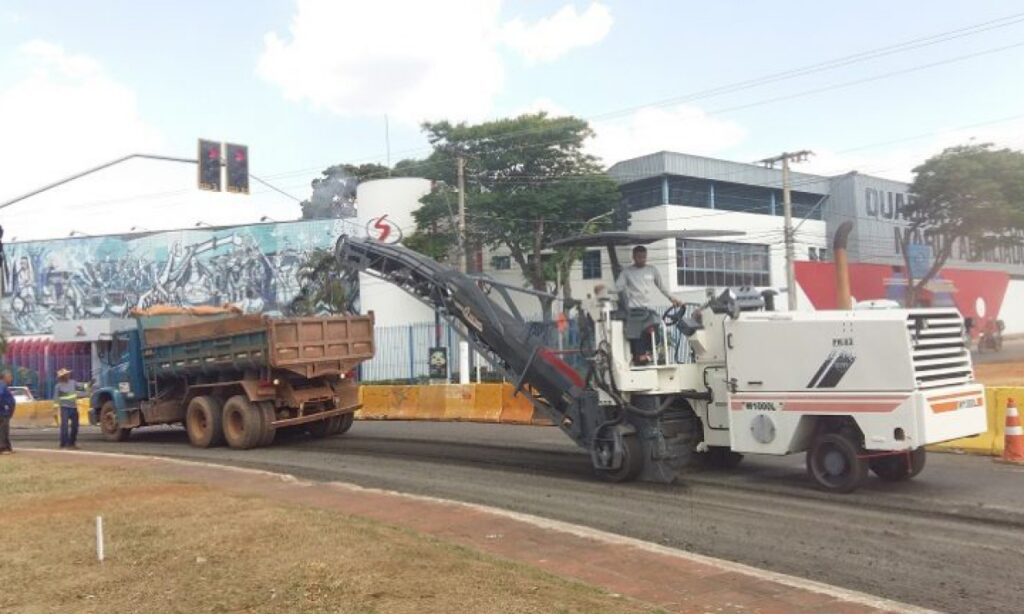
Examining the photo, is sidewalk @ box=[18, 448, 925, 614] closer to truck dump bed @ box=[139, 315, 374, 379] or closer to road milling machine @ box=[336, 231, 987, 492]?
road milling machine @ box=[336, 231, 987, 492]

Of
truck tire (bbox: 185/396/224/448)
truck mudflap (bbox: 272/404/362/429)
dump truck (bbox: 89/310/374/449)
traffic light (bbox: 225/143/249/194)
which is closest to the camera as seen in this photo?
dump truck (bbox: 89/310/374/449)

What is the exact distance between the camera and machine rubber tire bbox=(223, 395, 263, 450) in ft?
47.6

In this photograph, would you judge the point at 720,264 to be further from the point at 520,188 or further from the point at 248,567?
the point at 248,567

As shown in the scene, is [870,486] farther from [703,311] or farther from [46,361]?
[46,361]

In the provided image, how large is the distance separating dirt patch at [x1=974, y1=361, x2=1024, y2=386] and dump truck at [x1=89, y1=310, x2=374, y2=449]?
19.0 meters

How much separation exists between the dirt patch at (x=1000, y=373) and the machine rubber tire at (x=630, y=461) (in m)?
18.1

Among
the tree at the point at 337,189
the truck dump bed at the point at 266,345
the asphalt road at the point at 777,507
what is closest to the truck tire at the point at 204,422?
the truck dump bed at the point at 266,345

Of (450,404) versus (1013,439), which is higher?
(450,404)

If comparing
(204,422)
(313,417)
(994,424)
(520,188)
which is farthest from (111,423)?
(520,188)

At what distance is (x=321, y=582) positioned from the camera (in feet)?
17.7

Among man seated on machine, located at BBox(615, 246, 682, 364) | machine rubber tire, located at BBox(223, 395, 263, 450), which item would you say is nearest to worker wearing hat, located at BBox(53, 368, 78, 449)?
machine rubber tire, located at BBox(223, 395, 263, 450)

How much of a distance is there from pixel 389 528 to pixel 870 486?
5760mm

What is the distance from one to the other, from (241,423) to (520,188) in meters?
28.1

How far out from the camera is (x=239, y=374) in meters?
14.8
